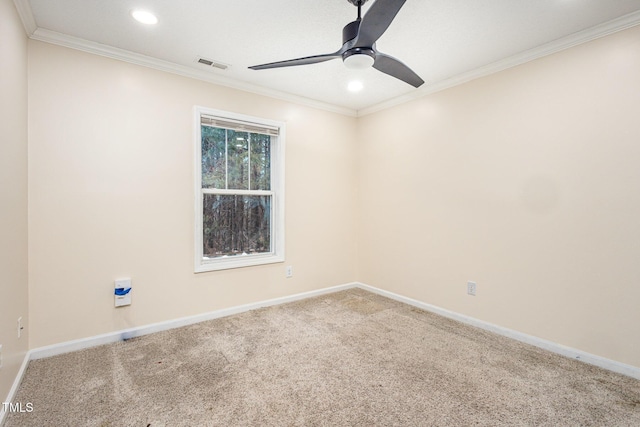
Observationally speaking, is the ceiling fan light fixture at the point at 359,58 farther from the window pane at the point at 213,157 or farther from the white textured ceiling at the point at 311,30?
the window pane at the point at 213,157

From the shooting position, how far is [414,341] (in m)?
2.67

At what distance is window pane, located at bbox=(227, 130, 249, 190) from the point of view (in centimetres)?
335

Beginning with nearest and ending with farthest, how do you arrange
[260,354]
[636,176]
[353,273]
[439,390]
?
[439,390] < [636,176] < [260,354] < [353,273]

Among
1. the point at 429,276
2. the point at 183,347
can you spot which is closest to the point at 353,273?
the point at 429,276

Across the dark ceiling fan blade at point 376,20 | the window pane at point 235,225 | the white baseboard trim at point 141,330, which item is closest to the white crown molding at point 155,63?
the window pane at point 235,225

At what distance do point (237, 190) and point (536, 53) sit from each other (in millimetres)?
3026

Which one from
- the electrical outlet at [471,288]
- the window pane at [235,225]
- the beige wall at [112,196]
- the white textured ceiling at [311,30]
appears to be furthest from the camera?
the window pane at [235,225]

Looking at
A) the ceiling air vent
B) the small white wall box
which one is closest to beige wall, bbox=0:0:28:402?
the small white wall box

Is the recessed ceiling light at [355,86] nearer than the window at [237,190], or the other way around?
the window at [237,190]

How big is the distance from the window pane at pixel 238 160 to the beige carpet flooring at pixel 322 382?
1.51 metres

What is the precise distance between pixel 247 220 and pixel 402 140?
81.3 inches

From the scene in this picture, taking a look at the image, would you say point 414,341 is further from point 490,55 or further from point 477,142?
point 490,55

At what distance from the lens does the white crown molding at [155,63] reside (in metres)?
2.35

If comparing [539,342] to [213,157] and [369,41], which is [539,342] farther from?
[213,157]
